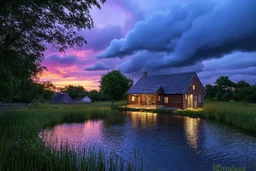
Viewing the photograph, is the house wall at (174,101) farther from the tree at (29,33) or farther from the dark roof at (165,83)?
the tree at (29,33)

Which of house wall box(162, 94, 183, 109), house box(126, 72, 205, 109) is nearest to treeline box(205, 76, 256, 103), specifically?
house box(126, 72, 205, 109)

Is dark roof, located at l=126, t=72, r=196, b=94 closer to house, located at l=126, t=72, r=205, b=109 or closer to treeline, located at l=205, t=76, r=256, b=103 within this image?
house, located at l=126, t=72, r=205, b=109

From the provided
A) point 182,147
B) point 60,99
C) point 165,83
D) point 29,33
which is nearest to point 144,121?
point 182,147

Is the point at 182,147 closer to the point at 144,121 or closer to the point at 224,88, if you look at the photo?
the point at 144,121

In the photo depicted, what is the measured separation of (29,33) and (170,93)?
3093cm

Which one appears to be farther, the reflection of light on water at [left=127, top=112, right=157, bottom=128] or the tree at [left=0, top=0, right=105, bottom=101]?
the reflection of light on water at [left=127, top=112, right=157, bottom=128]

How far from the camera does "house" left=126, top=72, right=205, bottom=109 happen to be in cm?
3644

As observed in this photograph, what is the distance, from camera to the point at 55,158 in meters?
6.35

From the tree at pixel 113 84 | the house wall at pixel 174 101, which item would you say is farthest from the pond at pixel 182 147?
the tree at pixel 113 84

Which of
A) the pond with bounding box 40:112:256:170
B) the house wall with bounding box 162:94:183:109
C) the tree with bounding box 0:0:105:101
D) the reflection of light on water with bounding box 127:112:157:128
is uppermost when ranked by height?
the tree with bounding box 0:0:105:101

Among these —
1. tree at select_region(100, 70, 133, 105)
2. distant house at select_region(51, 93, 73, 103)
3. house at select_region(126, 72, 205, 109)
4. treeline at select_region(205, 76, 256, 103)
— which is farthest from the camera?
distant house at select_region(51, 93, 73, 103)

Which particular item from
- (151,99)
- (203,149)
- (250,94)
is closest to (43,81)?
(203,149)

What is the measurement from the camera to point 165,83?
40312 mm

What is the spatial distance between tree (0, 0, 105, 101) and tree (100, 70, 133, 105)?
1451 inches
